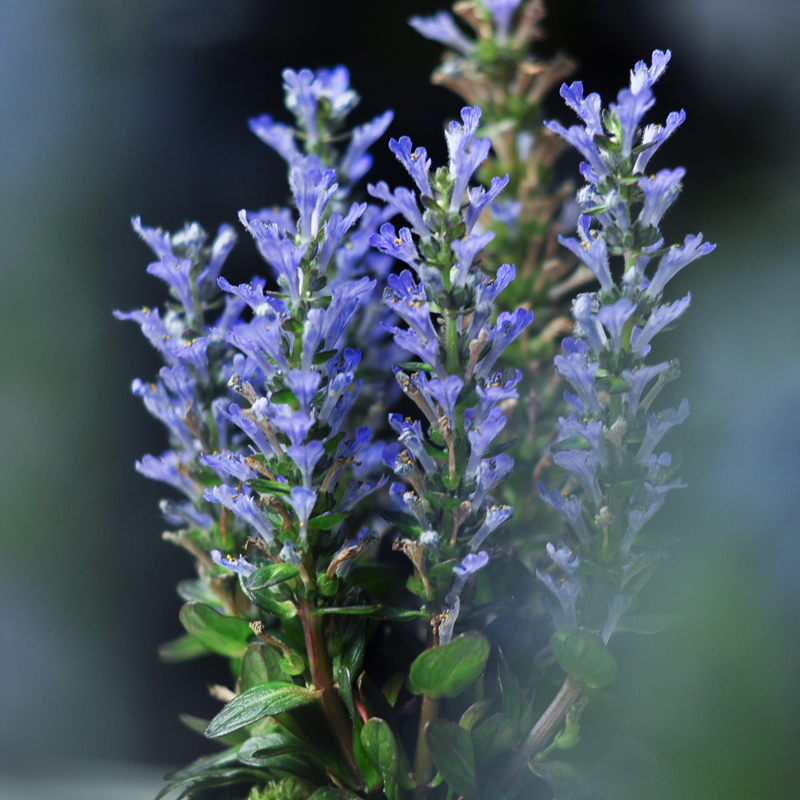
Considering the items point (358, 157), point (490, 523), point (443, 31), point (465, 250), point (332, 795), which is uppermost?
point (443, 31)

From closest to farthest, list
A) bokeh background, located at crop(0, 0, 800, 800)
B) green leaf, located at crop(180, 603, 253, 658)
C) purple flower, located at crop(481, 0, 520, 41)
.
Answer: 1. green leaf, located at crop(180, 603, 253, 658)
2. purple flower, located at crop(481, 0, 520, 41)
3. bokeh background, located at crop(0, 0, 800, 800)

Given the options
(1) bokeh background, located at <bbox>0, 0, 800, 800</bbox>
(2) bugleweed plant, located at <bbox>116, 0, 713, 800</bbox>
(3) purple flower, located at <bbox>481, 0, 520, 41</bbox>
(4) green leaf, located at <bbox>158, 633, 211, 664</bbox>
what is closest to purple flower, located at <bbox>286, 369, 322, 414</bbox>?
(2) bugleweed plant, located at <bbox>116, 0, 713, 800</bbox>

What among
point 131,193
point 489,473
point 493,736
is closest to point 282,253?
point 489,473

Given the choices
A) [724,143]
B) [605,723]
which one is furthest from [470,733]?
[724,143]

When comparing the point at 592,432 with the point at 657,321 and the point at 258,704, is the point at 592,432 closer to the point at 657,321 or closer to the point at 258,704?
the point at 657,321

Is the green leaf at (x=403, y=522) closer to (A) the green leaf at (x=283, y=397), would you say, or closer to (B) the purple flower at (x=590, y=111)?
(A) the green leaf at (x=283, y=397)

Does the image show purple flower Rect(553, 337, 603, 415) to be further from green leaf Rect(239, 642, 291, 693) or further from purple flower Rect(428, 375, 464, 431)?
green leaf Rect(239, 642, 291, 693)

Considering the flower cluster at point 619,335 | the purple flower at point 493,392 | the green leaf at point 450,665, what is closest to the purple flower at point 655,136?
the flower cluster at point 619,335
